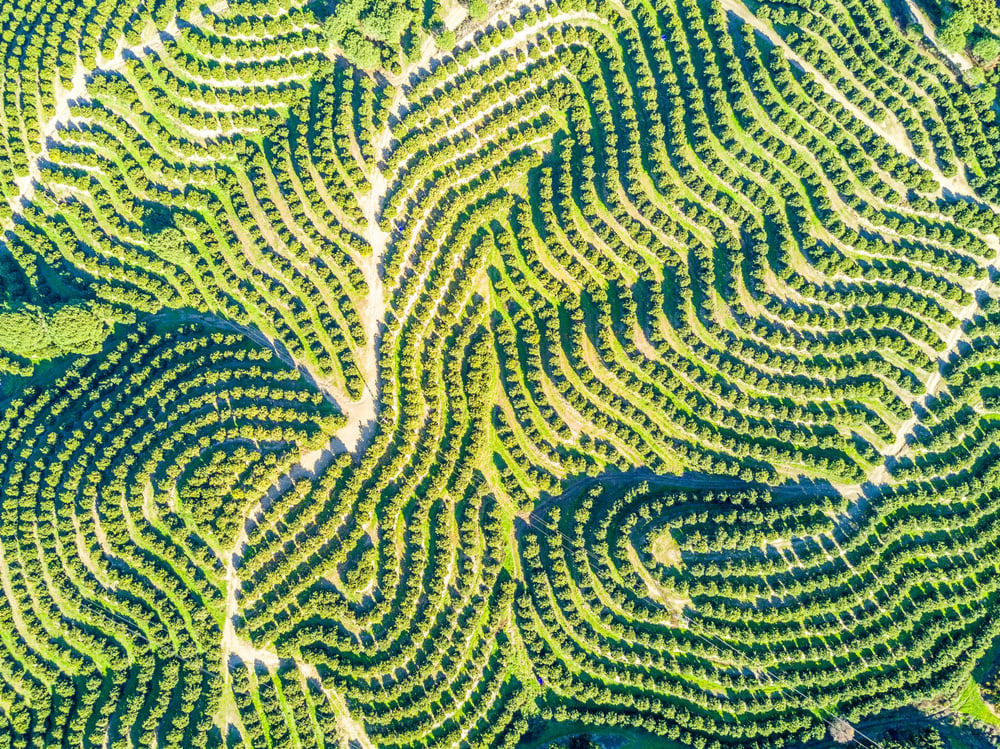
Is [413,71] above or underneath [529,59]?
underneath

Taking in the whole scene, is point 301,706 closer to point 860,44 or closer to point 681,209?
point 681,209

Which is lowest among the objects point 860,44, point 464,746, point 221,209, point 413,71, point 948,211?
point 464,746

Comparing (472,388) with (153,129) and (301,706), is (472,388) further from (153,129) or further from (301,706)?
(153,129)

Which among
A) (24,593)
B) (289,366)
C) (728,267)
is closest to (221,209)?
(289,366)

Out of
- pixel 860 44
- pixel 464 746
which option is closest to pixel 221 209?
pixel 464 746

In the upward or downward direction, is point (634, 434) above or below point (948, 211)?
below

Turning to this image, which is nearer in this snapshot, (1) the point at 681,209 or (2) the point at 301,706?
(2) the point at 301,706
